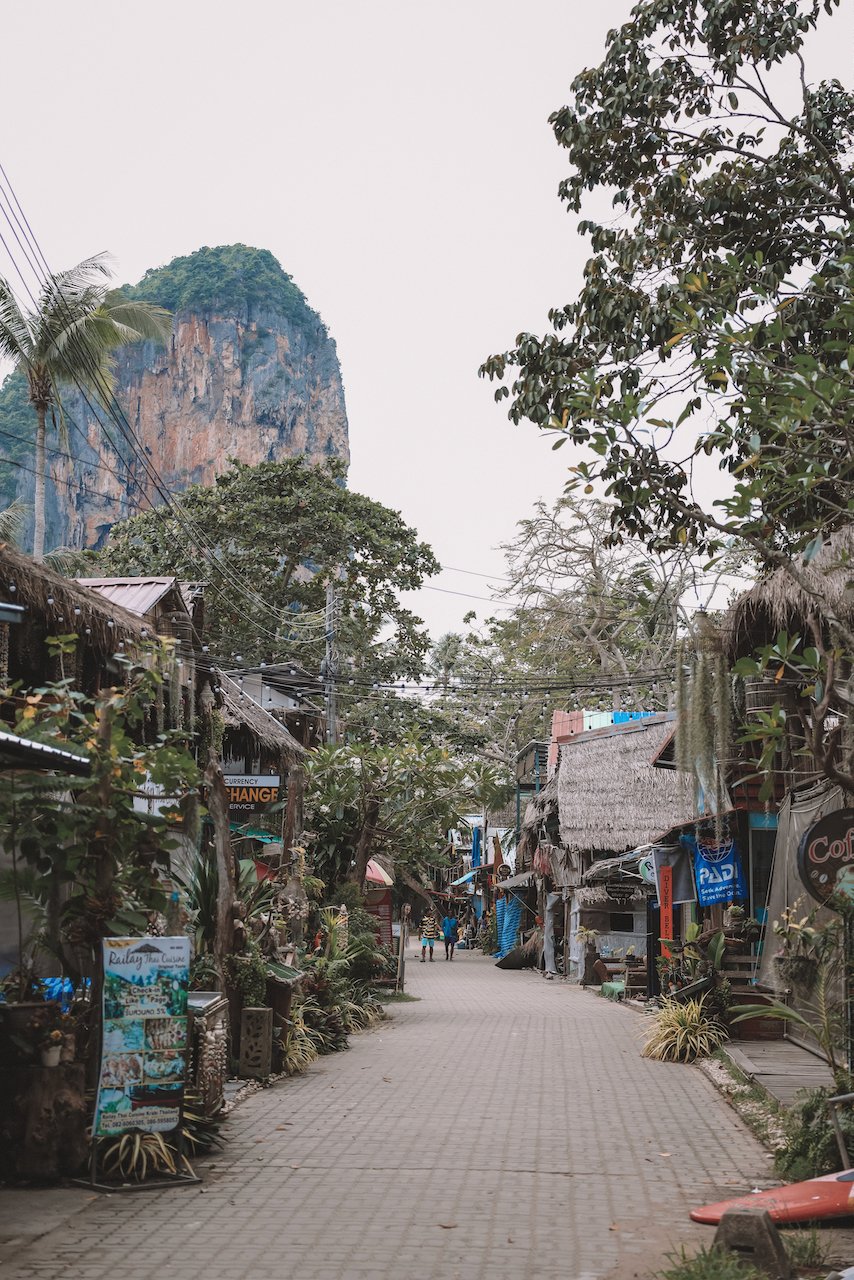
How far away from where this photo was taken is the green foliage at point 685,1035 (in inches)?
555

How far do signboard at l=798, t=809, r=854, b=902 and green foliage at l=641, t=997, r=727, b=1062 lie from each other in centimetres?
593

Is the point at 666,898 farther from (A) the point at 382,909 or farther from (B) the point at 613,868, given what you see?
(A) the point at 382,909

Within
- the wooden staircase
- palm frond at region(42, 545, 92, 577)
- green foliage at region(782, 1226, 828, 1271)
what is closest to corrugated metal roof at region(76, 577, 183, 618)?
the wooden staircase

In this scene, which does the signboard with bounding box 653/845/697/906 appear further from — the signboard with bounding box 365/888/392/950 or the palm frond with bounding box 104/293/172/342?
the palm frond with bounding box 104/293/172/342

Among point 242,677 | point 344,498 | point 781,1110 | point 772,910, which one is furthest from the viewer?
point 344,498

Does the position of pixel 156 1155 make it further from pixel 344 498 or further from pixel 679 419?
pixel 344 498

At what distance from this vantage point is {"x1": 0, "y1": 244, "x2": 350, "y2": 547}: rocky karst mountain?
8431 cm

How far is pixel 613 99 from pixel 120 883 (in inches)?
348

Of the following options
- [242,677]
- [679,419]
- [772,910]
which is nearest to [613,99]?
[679,419]

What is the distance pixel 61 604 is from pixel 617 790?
16.0m

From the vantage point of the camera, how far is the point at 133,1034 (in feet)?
25.2

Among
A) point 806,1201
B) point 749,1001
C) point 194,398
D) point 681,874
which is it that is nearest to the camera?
point 806,1201

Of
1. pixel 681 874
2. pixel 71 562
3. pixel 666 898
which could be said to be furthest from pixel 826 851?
pixel 71 562

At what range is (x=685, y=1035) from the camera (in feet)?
46.3
